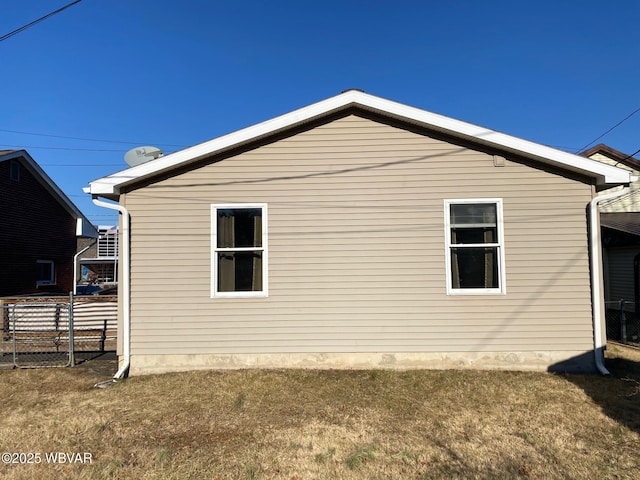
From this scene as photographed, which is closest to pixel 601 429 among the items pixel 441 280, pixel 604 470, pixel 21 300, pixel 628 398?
pixel 604 470

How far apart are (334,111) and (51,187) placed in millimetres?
15925

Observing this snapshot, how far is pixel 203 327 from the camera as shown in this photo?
20.7ft

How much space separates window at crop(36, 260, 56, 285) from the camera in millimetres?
16922

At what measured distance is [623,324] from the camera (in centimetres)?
899

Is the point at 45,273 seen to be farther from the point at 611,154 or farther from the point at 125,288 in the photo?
the point at 611,154

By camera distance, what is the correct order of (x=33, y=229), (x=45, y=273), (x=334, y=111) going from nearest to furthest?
(x=334, y=111) < (x=33, y=229) < (x=45, y=273)

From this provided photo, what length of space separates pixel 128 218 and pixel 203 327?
205 centimetres

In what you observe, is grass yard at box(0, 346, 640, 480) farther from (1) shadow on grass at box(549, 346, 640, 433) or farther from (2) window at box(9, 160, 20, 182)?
(2) window at box(9, 160, 20, 182)

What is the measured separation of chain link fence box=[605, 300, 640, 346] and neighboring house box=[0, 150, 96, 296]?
18.7 meters

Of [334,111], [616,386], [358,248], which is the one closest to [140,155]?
[334,111]

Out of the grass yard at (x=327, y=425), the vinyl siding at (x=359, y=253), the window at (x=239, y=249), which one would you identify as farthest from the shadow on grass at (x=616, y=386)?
the window at (x=239, y=249)

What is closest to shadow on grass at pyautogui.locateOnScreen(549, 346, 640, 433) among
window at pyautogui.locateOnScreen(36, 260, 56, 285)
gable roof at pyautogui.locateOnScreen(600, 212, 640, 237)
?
gable roof at pyautogui.locateOnScreen(600, 212, 640, 237)

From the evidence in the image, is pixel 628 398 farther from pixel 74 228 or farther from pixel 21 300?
pixel 74 228

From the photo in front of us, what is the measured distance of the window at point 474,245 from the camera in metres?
6.25
